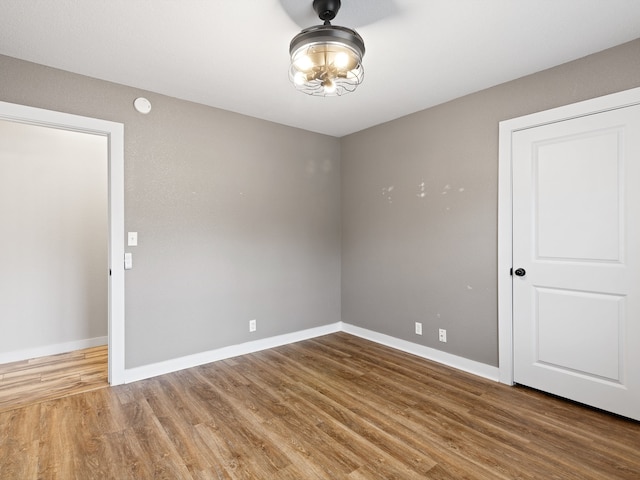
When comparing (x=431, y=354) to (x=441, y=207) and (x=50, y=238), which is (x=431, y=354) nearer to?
(x=441, y=207)

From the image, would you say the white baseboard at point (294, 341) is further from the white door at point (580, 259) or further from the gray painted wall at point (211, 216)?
the white door at point (580, 259)

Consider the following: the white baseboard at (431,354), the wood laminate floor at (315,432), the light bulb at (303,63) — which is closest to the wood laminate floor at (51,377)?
the wood laminate floor at (315,432)

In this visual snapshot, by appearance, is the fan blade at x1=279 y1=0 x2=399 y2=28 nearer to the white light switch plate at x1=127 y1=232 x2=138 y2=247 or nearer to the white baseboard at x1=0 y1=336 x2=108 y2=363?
the white light switch plate at x1=127 y1=232 x2=138 y2=247

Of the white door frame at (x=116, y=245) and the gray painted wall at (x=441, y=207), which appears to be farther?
the white door frame at (x=116, y=245)

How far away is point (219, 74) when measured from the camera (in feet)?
8.98

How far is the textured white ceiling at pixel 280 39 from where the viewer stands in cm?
195

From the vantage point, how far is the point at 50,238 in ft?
12.1

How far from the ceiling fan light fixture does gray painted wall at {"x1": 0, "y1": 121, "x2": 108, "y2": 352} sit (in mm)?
3101

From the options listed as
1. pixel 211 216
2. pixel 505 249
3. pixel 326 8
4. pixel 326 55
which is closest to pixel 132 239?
pixel 211 216

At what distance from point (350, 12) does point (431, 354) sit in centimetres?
306

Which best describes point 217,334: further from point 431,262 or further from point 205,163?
point 431,262

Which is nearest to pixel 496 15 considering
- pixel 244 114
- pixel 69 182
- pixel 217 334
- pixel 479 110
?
pixel 479 110

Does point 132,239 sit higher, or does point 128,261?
point 132,239

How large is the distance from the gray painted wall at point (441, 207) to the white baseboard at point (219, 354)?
622mm
